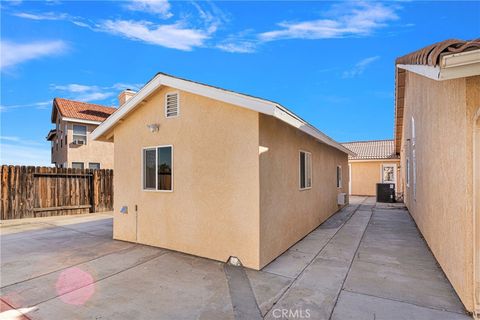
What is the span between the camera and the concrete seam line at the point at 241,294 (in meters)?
3.39

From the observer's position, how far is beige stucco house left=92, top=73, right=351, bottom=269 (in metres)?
5.03

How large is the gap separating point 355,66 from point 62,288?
1459 cm

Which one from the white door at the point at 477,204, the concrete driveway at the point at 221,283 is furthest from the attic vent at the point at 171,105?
the white door at the point at 477,204

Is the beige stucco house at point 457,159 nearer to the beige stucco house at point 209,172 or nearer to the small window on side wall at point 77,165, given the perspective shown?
the beige stucco house at point 209,172

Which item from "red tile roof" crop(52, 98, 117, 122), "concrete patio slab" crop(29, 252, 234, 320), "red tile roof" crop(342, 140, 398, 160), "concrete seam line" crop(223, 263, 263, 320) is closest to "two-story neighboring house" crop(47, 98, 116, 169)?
"red tile roof" crop(52, 98, 117, 122)

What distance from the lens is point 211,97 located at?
17.3 ft

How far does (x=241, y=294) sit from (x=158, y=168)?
12.5 ft

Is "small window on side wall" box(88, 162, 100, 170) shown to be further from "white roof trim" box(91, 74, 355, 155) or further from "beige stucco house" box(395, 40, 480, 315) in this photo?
"beige stucco house" box(395, 40, 480, 315)

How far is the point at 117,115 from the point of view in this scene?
22.9 ft

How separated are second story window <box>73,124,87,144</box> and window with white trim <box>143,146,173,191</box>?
44.7 feet

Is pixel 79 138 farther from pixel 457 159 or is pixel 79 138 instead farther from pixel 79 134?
pixel 457 159

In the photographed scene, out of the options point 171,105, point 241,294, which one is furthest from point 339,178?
point 241,294

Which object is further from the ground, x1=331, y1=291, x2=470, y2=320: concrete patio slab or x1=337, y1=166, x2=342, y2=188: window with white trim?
x1=337, y1=166, x2=342, y2=188: window with white trim

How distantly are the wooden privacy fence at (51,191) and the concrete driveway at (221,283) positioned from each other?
5335 mm
